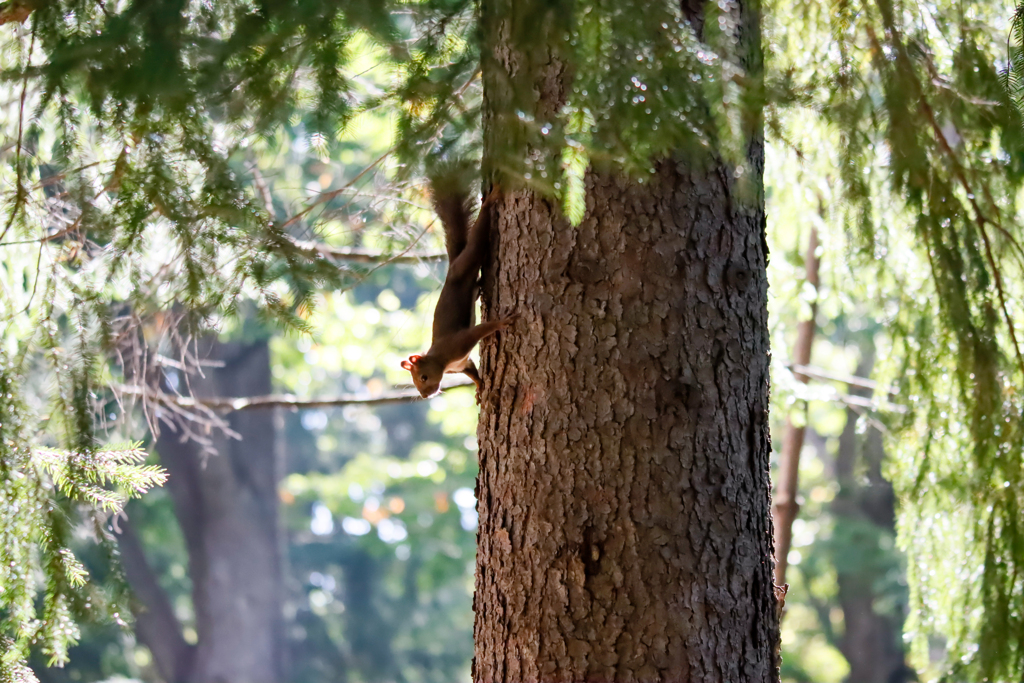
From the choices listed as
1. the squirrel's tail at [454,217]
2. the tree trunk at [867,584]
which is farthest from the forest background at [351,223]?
the tree trunk at [867,584]

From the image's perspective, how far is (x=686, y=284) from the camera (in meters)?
1.94

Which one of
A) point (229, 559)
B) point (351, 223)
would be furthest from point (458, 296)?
point (229, 559)

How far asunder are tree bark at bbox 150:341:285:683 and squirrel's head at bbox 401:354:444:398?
842cm

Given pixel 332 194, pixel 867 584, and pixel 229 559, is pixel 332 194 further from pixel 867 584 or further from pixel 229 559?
pixel 867 584

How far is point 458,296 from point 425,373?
444 mm

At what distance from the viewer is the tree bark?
36.4 feet

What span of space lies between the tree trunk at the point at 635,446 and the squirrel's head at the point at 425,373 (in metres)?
0.81

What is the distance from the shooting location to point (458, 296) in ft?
8.39

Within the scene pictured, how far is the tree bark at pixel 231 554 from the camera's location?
11.1 metres

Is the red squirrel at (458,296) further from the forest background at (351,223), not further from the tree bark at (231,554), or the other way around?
the tree bark at (231,554)

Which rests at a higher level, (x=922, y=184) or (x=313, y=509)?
(x=922, y=184)

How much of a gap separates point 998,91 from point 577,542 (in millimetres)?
1537

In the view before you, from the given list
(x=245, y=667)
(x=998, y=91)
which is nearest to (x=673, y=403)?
(x=998, y=91)

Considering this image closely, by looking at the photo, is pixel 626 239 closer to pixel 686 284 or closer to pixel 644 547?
pixel 686 284
